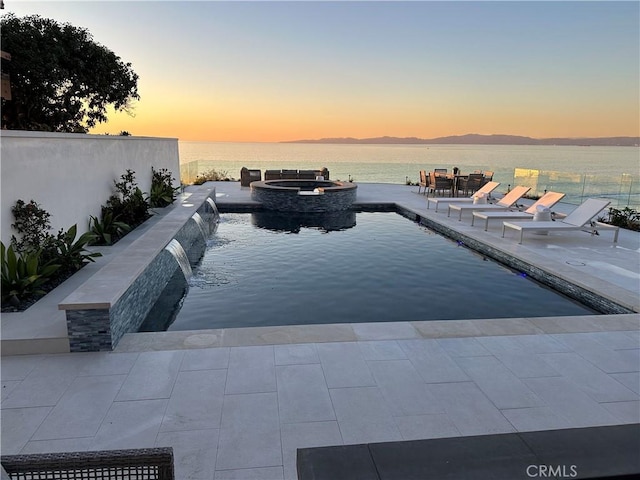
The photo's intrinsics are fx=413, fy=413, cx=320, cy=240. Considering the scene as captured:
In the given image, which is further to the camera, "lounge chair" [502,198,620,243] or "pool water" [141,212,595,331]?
"lounge chair" [502,198,620,243]

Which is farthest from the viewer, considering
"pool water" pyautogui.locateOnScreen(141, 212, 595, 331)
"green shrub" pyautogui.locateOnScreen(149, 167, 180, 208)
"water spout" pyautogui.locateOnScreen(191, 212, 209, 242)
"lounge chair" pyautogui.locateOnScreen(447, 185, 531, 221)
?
"green shrub" pyautogui.locateOnScreen(149, 167, 180, 208)

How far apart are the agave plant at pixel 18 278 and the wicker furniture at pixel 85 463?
405 centimetres

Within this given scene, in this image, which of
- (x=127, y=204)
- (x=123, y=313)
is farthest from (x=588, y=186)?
(x=123, y=313)

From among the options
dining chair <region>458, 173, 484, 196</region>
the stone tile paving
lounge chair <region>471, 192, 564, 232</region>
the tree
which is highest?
the tree

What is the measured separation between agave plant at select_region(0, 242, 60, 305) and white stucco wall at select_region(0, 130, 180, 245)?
1.93 feet

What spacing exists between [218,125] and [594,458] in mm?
46740

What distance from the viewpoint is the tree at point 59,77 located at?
1623 cm

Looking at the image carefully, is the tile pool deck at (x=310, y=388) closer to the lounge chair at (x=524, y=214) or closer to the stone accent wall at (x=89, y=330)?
the stone accent wall at (x=89, y=330)

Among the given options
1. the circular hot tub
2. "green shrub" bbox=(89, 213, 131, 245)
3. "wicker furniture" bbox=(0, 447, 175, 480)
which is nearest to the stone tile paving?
"wicker furniture" bbox=(0, 447, 175, 480)

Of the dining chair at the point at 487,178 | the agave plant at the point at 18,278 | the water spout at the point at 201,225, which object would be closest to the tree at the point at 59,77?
the water spout at the point at 201,225

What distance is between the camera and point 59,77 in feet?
57.8

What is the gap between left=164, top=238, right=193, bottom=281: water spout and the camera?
7156 mm

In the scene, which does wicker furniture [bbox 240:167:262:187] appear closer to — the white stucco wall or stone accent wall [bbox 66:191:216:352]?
the white stucco wall

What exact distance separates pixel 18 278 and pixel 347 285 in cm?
454
